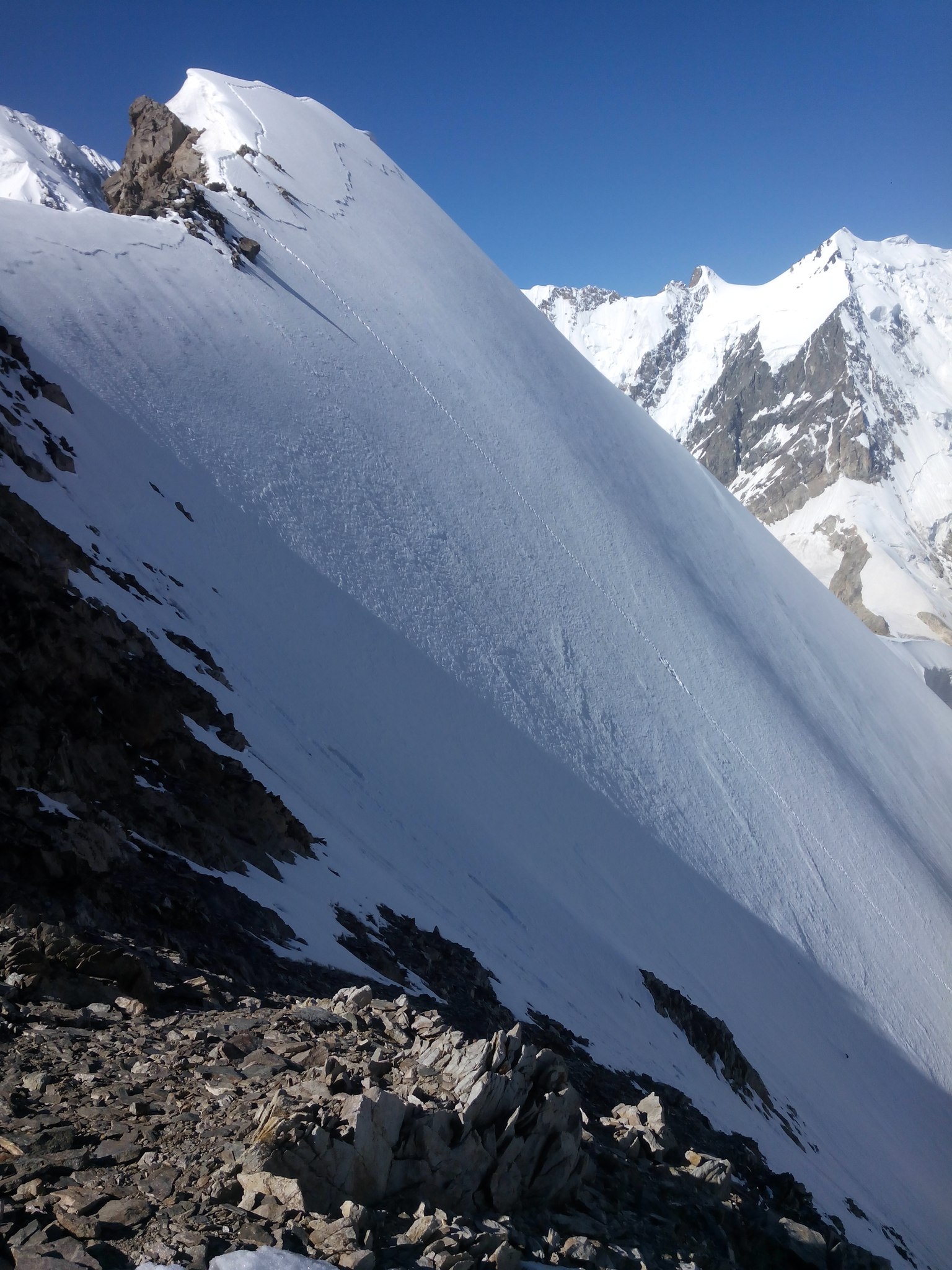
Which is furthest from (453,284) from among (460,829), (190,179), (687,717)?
(460,829)

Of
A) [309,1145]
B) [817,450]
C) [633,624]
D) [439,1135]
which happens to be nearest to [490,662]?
[633,624]

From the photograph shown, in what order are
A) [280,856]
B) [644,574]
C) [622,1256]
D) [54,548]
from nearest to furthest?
[622,1256] < [280,856] < [54,548] < [644,574]

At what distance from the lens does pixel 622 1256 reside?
20.6ft

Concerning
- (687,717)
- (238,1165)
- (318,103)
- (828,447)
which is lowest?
(238,1165)

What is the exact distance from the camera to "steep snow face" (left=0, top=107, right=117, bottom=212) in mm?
98750

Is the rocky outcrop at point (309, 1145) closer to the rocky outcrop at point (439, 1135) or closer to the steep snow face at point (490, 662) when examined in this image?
the rocky outcrop at point (439, 1135)

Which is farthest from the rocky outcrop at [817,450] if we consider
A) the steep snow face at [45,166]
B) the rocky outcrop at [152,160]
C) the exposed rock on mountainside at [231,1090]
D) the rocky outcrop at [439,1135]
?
the rocky outcrop at [439,1135]

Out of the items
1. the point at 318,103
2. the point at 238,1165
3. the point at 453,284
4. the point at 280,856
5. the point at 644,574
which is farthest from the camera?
the point at 318,103

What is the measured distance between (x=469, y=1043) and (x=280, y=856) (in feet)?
22.1

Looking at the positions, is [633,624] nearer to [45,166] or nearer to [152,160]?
[152,160]

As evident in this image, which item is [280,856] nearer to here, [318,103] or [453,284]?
[453,284]

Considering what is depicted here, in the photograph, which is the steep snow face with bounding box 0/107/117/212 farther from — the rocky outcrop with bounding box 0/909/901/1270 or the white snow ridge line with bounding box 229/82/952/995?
the rocky outcrop with bounding box 0/909/901/1270

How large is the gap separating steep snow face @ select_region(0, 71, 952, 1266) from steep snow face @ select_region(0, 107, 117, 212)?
67606mm

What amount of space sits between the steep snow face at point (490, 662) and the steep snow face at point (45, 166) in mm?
67606
